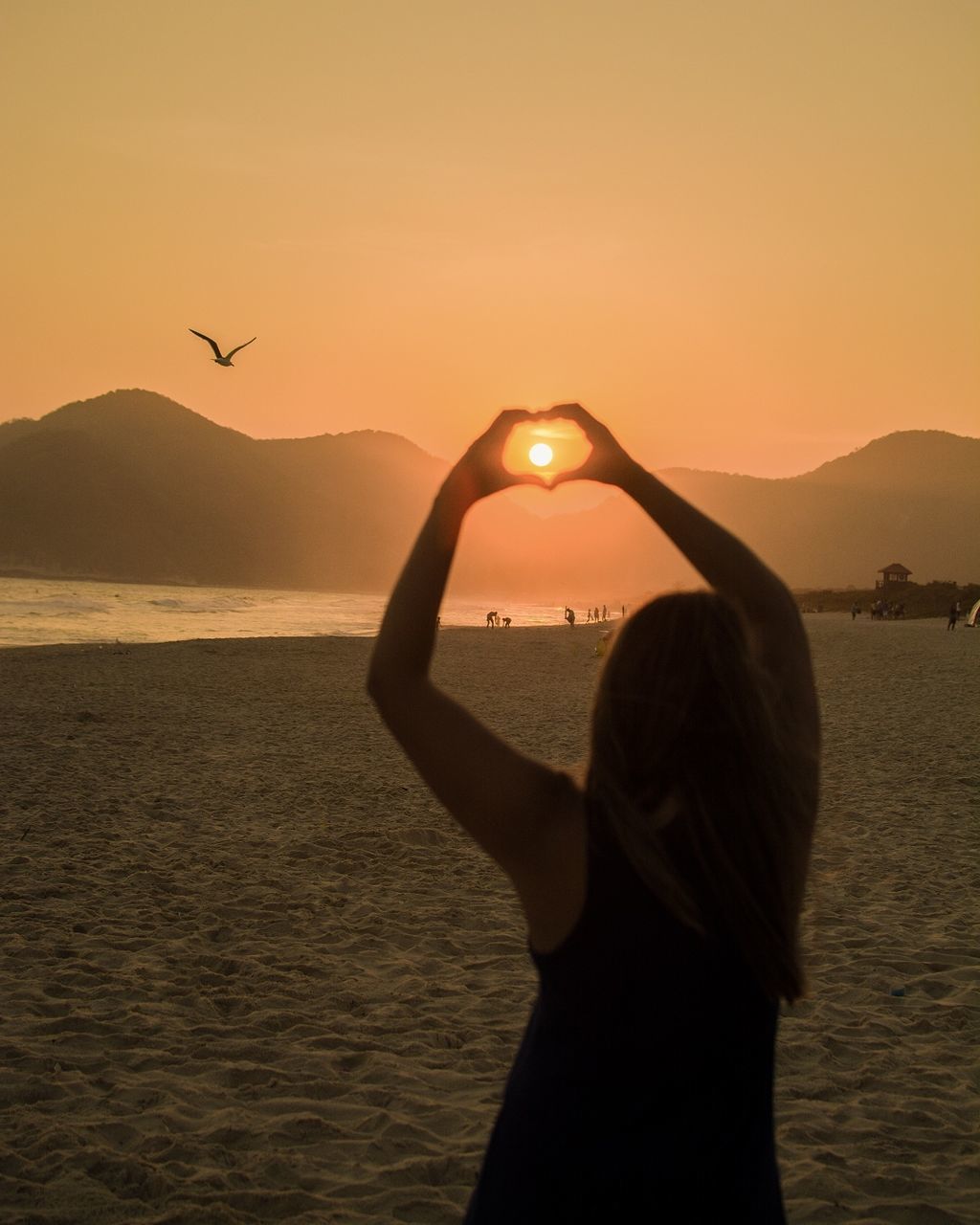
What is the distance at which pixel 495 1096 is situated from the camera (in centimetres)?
469

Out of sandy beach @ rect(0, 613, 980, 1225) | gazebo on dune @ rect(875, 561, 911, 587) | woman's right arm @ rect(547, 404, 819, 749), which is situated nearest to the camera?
woman's right arm @ rect(547, 404, 819, 749)

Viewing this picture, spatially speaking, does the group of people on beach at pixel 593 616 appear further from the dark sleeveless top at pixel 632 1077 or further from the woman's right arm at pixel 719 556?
the dark sleeveless top at pixel 632 1077

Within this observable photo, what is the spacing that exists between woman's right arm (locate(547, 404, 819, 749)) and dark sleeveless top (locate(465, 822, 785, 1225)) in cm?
50

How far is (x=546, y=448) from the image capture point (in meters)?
1.73

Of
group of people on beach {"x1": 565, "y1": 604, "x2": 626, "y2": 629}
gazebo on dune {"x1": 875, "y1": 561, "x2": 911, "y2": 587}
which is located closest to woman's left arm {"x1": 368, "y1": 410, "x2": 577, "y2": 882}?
group of people on beach {"x1": 565, "y1": 604, "x2": 626, "y2": 629}

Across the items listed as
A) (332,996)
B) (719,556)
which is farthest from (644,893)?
(332,996)

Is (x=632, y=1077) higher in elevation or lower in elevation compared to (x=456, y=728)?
lower

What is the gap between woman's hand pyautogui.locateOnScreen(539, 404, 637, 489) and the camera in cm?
178

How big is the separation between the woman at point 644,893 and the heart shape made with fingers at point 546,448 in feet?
0.56

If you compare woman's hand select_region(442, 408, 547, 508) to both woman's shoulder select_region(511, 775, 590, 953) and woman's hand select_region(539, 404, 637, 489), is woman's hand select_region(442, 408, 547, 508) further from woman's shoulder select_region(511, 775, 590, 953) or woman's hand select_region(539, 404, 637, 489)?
woman's shoulder select_region(511, 775, 590, 953)

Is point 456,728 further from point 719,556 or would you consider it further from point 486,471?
point 719,556

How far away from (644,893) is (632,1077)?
0.97ft

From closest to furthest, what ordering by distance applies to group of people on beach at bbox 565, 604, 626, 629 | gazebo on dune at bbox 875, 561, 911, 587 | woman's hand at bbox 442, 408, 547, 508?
woman's hand at bbox 442, 408, 547, 508
group of people on beach at bbox 565, 604, 626, 629
gazebo on dune at bbox 875, 561, 911, 587

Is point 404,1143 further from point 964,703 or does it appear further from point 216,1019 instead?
point 964,703
